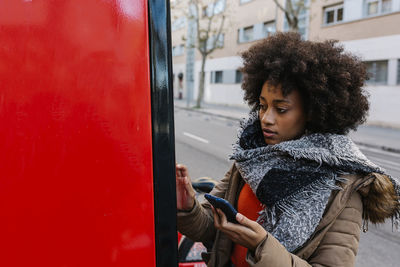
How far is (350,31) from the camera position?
51.8 feet

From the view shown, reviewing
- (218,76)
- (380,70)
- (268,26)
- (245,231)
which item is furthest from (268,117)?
(218,76)

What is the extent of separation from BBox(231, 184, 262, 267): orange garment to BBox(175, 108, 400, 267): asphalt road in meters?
0.18

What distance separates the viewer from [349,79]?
1245mm

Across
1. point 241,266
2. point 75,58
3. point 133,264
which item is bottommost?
point 241,266

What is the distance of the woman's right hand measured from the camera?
1331 mm

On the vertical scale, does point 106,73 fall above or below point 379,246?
above

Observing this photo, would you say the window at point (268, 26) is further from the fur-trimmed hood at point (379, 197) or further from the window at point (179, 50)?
the fur-trimmed hood at point (379, 197)

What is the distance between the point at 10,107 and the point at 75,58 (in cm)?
18

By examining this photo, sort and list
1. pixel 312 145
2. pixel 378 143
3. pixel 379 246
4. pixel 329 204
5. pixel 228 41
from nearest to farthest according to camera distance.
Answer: pixel 329 204 → pixel 312 145 → pixel 379 246 → pixel 378 143 → pixel 228 41

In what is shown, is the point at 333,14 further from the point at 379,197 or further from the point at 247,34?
the point at 379,197

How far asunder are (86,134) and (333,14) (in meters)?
18.3

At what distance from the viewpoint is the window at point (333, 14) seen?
1642 centimetres

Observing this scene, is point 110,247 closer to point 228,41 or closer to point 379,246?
point 379,246

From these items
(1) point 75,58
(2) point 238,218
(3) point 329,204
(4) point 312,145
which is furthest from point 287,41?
(1) point 75,58
